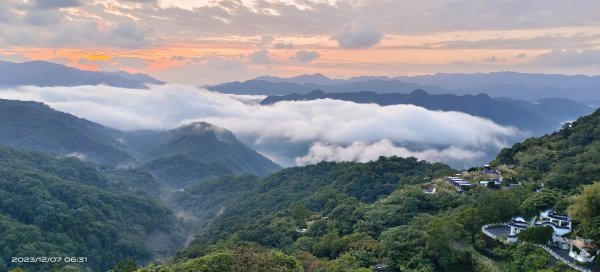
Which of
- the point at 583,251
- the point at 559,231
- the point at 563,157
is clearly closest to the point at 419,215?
the point at 559,231

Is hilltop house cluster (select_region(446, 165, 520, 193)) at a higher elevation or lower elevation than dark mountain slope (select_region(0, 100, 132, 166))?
higher

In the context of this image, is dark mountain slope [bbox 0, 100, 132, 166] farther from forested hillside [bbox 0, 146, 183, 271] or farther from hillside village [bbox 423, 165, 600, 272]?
hillside village [bbox 423, 165, 600, 272]

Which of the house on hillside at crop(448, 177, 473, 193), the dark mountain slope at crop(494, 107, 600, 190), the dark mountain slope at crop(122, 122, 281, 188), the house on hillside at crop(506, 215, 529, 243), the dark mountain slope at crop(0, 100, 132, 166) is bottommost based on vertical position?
the dark mountain slope at crop(122, 122, 281, 188)

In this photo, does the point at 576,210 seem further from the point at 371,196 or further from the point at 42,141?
the point at 42,141

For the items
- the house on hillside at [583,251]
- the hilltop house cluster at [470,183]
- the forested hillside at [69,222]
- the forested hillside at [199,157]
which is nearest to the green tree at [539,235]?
the house on hillside at [583,251]

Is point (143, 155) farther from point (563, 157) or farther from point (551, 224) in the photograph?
point (551, 224)

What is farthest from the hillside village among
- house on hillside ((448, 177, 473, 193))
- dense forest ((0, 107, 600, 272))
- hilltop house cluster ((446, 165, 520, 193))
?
house on hillside ((448, 177, 473, 193))

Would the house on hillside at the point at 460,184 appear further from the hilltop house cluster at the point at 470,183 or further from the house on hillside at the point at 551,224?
the house on hillside at the point at 551,224
